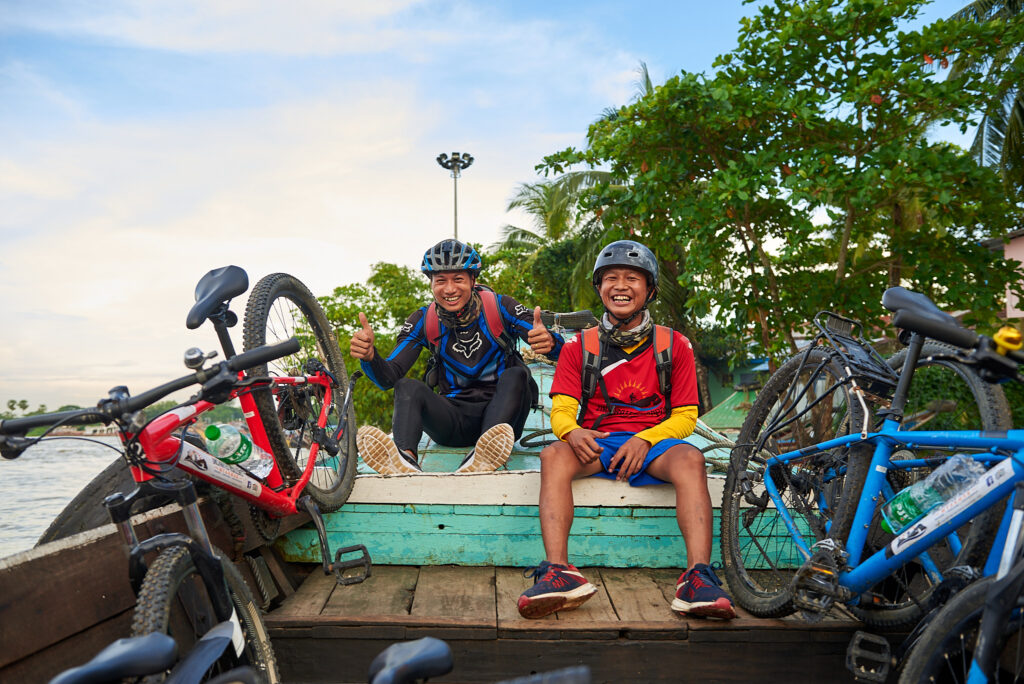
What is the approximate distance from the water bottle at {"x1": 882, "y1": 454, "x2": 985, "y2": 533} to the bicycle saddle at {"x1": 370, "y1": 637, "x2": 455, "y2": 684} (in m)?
1.73

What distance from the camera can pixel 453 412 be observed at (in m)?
4.01

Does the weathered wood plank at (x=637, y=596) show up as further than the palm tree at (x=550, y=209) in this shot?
No

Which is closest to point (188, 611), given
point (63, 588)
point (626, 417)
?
point (63, 588)

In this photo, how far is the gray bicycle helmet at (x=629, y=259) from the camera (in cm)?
332

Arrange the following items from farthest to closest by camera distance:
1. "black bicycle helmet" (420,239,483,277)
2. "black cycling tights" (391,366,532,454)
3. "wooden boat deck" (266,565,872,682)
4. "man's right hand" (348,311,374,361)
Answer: "black bicycle helmet" (420,239,483,277), "black cycling tights" (391,366,532,454), "man's right hand" (348,311,374,361), "wooden boat deck" (266,565,872,682)

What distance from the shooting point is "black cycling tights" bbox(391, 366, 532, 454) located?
369 cm

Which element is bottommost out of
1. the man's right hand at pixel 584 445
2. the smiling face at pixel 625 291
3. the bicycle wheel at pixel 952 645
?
the bicycle wheel at pixel 952 645

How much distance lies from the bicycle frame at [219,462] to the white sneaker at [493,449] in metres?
0.76

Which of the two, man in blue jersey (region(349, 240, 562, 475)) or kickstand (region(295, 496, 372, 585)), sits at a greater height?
man in blue jersey (region(349, 240, 562, 475))

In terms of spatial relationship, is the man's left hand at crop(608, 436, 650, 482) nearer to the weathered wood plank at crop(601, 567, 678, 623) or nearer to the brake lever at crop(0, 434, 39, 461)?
the weathered wood plank at crop(601, 567, 678, 623)

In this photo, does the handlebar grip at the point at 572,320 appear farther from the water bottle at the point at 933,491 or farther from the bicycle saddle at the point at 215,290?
the water bottle at the point at 933,491

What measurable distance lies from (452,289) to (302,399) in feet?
3.83

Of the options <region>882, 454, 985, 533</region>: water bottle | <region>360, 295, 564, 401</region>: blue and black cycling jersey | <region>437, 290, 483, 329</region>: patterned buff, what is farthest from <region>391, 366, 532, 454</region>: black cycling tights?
<region>882, 454, 985, 533</region>: water bottle

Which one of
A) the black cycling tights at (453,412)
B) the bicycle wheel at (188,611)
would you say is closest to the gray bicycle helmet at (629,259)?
the black cycling tights at (453,412)
